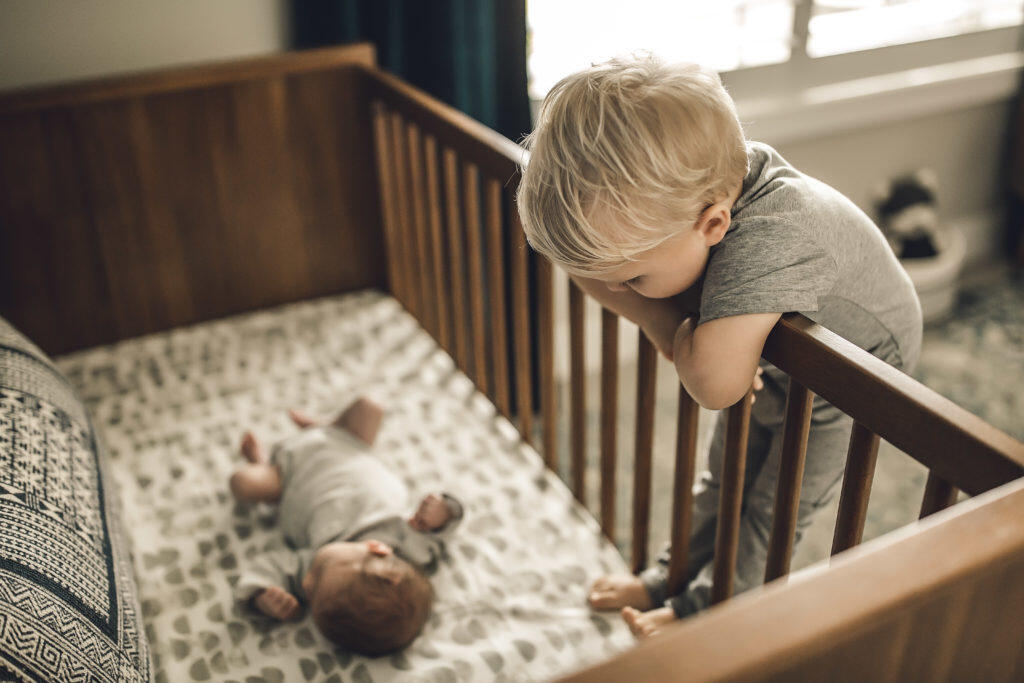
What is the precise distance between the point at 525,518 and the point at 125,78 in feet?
3.62

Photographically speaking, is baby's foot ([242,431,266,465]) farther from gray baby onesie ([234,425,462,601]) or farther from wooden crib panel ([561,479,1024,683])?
wooden crib panel ([561,479,1024,683])

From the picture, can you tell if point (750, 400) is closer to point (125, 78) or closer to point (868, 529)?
point (868, 529)

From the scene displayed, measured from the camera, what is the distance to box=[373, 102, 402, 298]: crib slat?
67.7 inches

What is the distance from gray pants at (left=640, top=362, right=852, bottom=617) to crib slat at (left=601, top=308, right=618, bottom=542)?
0.38 feet

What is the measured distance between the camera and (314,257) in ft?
6.03

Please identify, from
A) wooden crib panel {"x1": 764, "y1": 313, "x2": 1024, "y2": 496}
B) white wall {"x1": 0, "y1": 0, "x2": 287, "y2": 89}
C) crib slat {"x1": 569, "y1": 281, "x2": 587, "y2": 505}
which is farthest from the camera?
white wall {"x1": 0, "y1": 0, "x2": 287, "y2": 89}

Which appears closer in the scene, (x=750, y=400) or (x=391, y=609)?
(x=750, y=400)

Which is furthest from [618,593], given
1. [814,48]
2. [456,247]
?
[814,48]

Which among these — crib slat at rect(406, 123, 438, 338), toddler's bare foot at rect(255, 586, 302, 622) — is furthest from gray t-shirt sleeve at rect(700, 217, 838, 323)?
crib slat at rect(406, 123, 438, 338)

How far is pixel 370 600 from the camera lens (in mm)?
1000

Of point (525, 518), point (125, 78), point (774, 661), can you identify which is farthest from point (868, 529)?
point (125, 78)

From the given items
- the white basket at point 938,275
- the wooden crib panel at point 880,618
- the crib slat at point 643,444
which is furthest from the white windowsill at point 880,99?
the wooden crib panel at point 880,618

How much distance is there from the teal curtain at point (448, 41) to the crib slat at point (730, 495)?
101cm

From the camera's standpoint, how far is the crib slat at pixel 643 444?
3.46 feet
